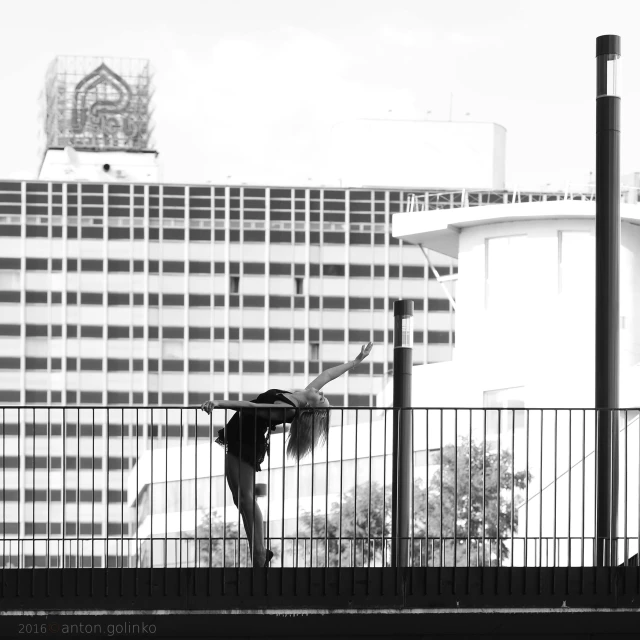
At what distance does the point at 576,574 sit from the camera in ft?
34.1

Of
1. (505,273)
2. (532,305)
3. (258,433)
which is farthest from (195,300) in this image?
(258,433)

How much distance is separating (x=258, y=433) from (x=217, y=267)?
325ft

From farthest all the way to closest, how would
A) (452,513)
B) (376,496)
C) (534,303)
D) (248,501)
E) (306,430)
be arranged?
1. (534,303)
2. (376,496)
3. (452,513)
4. (306,430)
5. (248,501)

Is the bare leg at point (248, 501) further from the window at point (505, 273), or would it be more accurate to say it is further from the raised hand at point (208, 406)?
the window at point (505, 273)

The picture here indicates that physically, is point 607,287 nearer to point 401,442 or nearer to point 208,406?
point 401,442

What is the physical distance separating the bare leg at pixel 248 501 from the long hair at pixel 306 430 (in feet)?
1.38

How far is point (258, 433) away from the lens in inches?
422

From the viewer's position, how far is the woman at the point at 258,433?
10.5 m

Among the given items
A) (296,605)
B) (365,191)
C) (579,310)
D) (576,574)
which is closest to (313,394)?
(296,605)

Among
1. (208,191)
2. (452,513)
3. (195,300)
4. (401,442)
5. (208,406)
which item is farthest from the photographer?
(195,300)

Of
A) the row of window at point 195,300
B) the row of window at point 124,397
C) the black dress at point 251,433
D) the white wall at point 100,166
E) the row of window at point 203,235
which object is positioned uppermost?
the white wall at point 100,166

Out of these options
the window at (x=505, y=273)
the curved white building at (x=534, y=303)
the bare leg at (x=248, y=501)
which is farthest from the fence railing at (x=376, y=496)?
the window at (x=505, y=273)

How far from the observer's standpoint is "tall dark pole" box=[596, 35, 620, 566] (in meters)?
10.9

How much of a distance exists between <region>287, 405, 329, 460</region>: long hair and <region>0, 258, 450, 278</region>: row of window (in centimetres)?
9831
